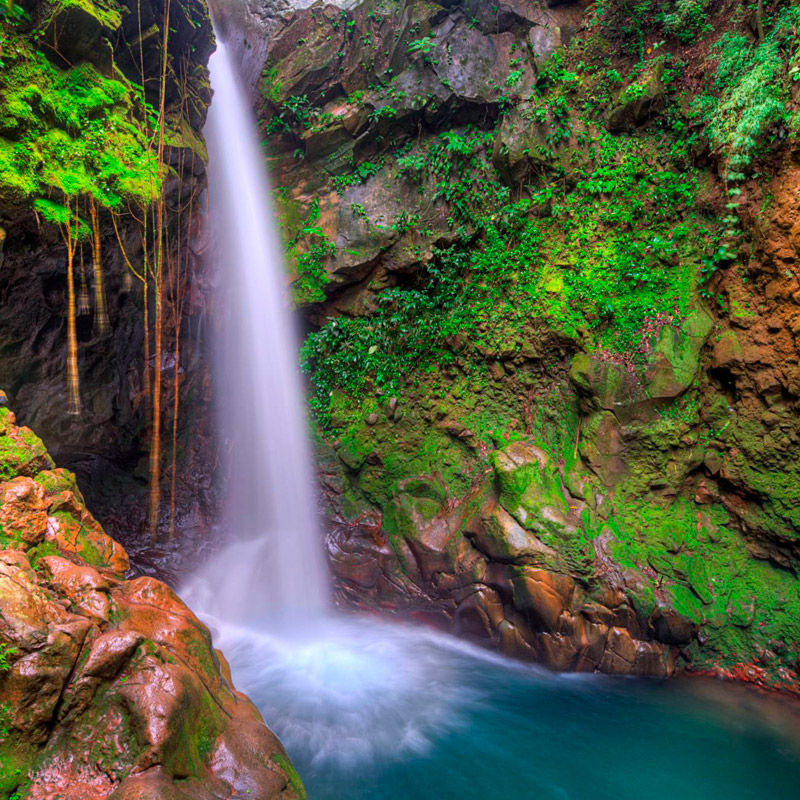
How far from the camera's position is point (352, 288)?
30.6 feet

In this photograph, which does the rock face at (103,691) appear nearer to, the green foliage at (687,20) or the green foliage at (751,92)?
the green foliage at (751,92)

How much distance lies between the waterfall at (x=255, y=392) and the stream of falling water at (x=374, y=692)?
0.09ft

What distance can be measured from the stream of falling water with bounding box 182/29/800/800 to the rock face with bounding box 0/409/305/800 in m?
1.83

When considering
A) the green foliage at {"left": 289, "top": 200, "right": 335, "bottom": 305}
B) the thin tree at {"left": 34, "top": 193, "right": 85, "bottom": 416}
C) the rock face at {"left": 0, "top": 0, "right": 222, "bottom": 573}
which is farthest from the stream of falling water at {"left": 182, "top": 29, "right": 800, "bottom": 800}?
the thin tree at {"left": 34, "top": 193, "right": 85, "bottom": 416}

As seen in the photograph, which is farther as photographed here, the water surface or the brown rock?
the water surface

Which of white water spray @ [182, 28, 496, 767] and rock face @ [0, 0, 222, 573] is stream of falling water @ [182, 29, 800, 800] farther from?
rock face @ [0, 0, 222, 573]

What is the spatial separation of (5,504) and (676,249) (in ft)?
29.2

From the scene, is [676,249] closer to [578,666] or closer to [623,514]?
[623,514]

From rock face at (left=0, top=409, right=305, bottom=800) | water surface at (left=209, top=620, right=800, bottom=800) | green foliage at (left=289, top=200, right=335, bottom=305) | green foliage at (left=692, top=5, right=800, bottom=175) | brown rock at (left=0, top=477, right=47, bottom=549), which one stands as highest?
green foliage at (left=692, top=5, right=800, bottom=175)

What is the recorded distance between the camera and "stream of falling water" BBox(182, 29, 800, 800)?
4.85 meters

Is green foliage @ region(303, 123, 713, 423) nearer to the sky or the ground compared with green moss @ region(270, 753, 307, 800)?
nearer to the sky

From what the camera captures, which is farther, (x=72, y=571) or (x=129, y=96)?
(x=129, y=96)

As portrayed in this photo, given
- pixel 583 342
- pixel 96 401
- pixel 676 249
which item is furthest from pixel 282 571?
pixel 676 249

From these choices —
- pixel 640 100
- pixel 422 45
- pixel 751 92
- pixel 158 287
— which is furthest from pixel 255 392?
pixel 751 92
